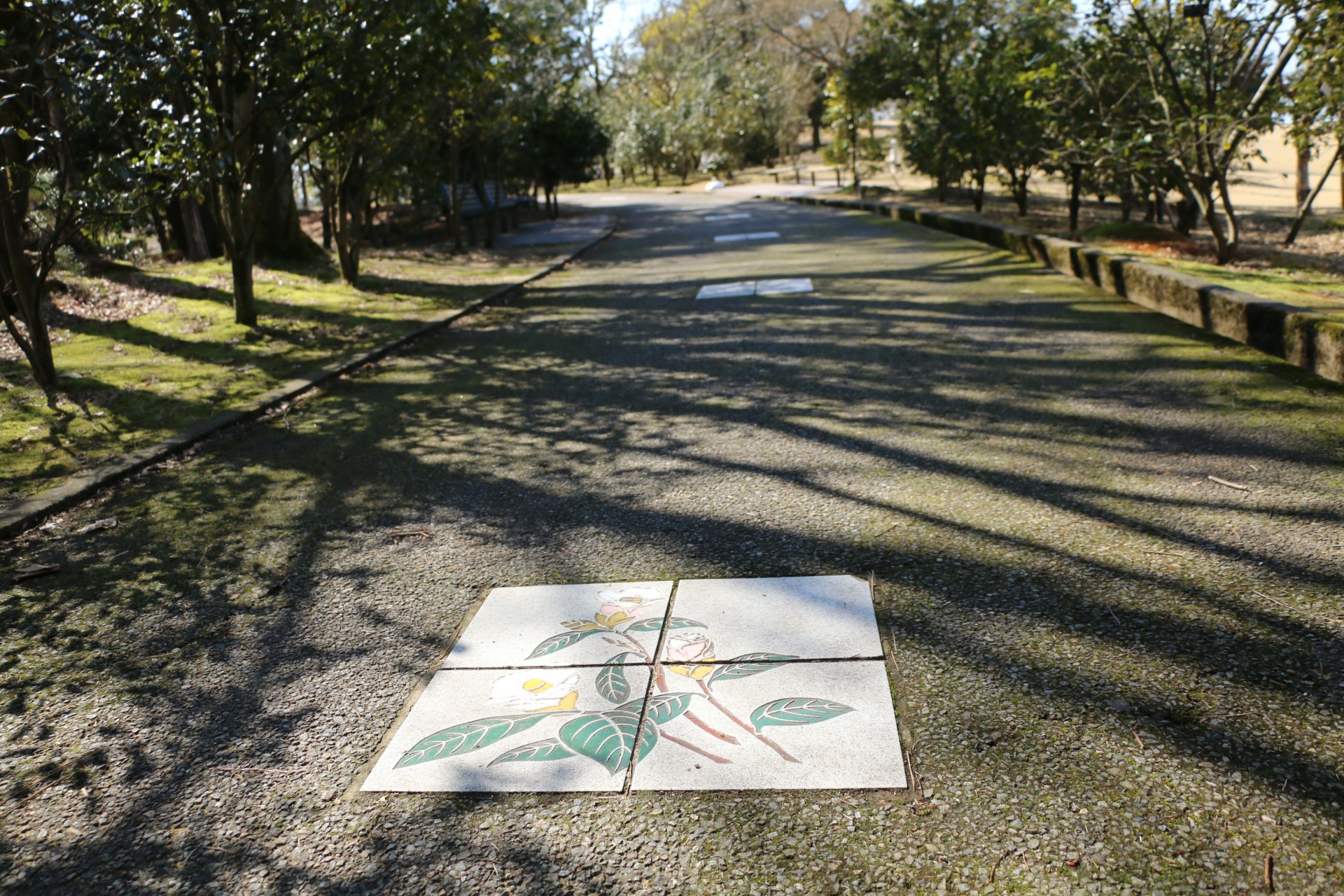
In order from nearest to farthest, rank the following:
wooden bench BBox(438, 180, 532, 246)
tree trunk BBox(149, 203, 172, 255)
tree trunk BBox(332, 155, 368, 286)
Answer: tree trunk BBox(332, 155, 368, 286) → tree trunk BBox(149, 203, 172, 255) → wooden bench BBox(438, 180, 532, 246)

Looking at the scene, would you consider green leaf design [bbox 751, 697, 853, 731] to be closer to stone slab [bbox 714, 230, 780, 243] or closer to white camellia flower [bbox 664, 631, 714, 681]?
white camellia flower [bbox 664, 631, 714, 681]

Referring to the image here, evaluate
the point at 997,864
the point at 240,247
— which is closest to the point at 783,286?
the point at 240,247

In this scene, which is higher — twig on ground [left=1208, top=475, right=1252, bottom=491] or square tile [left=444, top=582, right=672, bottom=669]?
twig on ground [left=1208, top=475, right=1252, bottom=491]

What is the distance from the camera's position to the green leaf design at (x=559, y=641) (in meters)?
2.95

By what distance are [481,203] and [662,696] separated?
19031 millimetres

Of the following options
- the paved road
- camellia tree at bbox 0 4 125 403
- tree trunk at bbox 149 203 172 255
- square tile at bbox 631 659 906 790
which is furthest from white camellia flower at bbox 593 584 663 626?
tree trunk at bbox 149 203 172 255

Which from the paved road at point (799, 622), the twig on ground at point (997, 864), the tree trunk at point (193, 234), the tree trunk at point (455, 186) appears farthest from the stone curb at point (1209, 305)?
the tree trunk at point (193, 234)

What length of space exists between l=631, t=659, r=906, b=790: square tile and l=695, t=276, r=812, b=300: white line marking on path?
7.79 metres

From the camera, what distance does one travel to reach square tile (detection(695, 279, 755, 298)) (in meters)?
10.4

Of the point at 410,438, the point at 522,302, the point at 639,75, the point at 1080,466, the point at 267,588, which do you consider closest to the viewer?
the point at 267,588

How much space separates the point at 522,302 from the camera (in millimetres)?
11414

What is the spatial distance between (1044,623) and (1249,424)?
2.44 metres

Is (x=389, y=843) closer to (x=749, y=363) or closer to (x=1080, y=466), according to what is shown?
(x=1080, y=466)

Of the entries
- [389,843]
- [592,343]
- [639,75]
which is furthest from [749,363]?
[639,75]
